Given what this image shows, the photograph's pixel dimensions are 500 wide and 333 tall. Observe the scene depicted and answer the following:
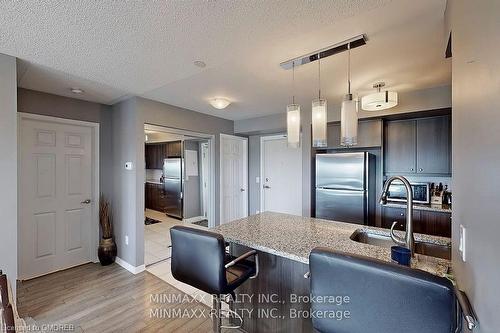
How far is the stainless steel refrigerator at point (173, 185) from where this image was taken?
585 cm

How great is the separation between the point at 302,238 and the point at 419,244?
82cm

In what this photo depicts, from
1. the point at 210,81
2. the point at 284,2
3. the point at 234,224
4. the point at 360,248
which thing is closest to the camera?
the point at 284,2

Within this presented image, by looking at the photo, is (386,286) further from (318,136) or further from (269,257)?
(318,136)

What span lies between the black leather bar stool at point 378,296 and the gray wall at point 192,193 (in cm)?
505

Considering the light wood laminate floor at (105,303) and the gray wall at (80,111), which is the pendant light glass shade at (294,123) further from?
the gray wall at (80,111)

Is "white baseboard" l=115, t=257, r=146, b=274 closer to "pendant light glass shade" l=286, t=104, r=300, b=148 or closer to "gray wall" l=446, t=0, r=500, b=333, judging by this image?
"pendant light glass shade" l=286, t=104, r=300, b=148


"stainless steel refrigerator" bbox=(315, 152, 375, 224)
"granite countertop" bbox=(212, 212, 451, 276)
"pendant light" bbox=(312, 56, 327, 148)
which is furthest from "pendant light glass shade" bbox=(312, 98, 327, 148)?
"stainless steel refrigerator" bbox=(315, 152, 375, 224)

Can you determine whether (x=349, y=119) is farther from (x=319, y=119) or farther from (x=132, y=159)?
(x=132, y=159)

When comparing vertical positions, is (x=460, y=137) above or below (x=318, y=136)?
below

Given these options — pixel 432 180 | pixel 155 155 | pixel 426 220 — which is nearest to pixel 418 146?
pixel 432 180

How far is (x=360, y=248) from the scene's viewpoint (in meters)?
1.45

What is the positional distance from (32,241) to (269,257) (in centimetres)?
303

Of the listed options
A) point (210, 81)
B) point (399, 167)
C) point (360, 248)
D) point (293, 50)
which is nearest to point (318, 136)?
point (293, 50)

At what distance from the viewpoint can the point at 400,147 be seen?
3355 mm
